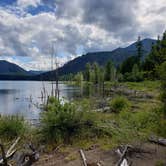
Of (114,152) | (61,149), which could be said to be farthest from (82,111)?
(114,152)

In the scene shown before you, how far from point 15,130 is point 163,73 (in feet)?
21.3

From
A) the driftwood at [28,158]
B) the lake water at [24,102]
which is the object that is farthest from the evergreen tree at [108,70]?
the driftwood at [28,158]

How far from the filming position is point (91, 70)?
9525 centimetres

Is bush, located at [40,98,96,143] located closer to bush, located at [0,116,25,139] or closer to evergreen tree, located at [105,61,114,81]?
bush, located at [0,116,25,139]

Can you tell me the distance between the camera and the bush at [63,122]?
1042 cm

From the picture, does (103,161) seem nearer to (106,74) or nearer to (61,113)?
(61,113)

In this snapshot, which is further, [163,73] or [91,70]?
[91,70]

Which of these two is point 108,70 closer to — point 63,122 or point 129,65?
point 129,65

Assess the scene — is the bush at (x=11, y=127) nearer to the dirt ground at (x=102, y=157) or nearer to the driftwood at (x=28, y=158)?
the dirt ground at (x=102, y=157)

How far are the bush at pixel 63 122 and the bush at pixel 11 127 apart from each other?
978 mm

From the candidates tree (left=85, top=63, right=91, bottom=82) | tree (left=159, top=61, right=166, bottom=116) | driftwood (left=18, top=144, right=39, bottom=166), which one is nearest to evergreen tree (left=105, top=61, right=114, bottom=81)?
tree (left=85, top=63, right=91, bottom=82)

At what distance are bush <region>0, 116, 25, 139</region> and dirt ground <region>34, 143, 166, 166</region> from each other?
2224mm

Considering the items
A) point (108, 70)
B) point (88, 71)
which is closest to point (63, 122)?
point (108, 70)

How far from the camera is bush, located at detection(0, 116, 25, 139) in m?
10.9
